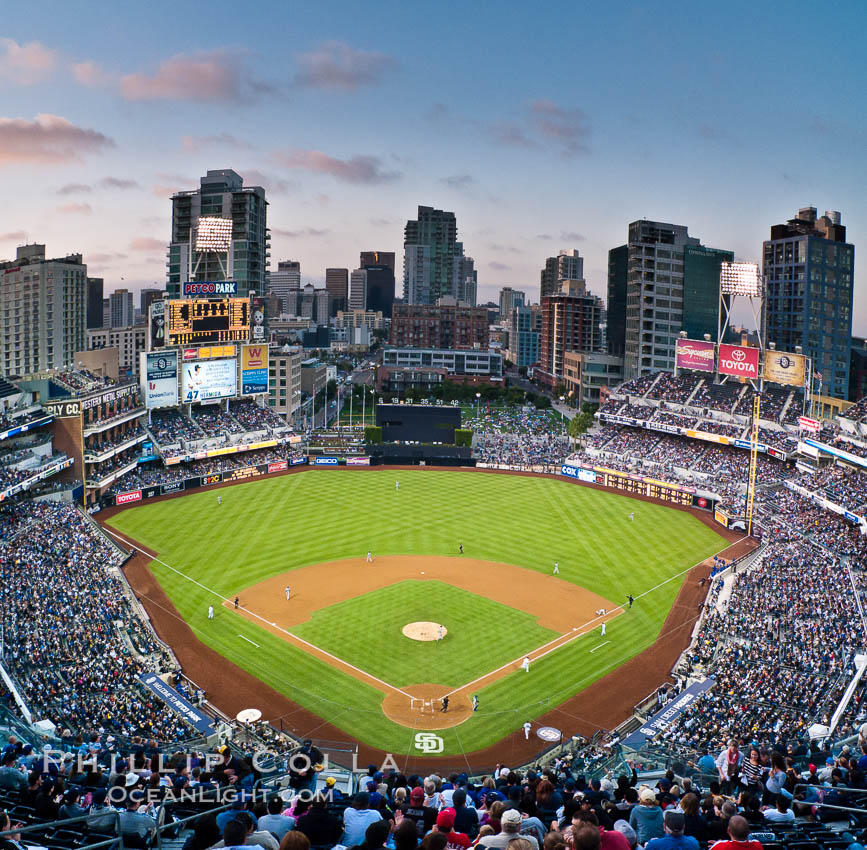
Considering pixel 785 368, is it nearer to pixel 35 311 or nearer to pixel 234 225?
pixel 234 225

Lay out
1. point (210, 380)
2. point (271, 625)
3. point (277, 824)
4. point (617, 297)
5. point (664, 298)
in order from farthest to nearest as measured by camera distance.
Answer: point (617, 297) < point (664, 298) < point (210, 380) < point (271, 625) < point (277, 824)

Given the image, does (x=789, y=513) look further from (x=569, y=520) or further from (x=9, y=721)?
(x=9, y=721)

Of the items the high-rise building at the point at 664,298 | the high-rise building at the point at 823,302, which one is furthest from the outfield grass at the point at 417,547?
the high-rise building at the point at 823,302

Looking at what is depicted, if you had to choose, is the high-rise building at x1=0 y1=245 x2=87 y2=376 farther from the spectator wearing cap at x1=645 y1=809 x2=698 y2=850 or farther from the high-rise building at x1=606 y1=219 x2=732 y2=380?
the spectator wearing cap at x1=645 y1=809 x2=698 y2=850

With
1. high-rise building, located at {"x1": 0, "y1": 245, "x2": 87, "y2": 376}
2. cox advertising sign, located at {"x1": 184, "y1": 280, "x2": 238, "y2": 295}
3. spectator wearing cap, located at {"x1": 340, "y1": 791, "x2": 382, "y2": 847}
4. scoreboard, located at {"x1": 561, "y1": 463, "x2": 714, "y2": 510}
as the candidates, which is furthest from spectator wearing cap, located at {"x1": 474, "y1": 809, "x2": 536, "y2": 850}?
high-rise building, located at {"x1": 0, "y1": 245, "x2": 87, "y2": 376}

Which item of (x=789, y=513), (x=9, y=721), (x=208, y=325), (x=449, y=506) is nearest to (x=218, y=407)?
(x=208, y=325)

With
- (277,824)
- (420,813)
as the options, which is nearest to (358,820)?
(277,824)
